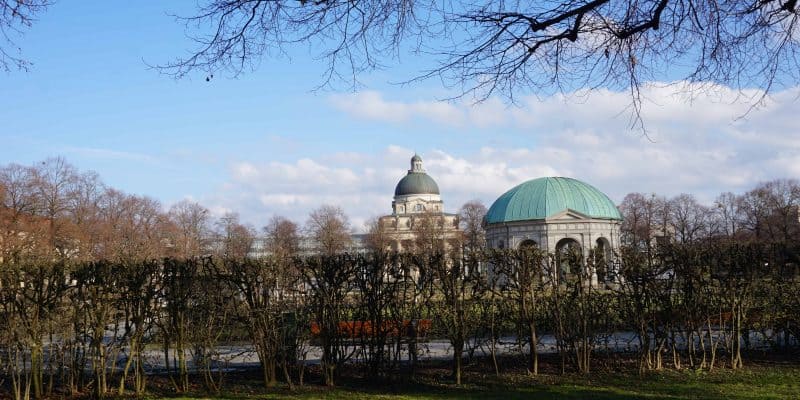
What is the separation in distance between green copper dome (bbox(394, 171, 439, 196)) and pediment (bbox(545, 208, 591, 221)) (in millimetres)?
57700

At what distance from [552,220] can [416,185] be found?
58.8 m

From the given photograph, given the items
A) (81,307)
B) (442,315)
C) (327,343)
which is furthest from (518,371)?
(81,307)

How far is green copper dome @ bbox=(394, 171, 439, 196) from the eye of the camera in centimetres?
11212

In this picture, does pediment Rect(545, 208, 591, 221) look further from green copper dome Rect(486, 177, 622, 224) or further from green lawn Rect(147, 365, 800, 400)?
green lawn Rect(147, 365, 800, 400)

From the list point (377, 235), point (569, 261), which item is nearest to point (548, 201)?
point (377, 235)

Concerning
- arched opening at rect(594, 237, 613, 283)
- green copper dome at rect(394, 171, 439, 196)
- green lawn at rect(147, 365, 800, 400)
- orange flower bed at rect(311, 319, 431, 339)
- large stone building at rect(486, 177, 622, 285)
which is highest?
green copper dome at rect(394, 171, 439, 196)

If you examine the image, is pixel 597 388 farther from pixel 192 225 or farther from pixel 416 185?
pixel 416 185

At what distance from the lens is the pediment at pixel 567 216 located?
54.2m

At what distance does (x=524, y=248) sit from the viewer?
11.4 metres

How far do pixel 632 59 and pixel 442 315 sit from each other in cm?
632

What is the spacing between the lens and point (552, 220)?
177ft

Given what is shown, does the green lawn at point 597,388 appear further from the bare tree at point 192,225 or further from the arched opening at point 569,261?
the bare tree at point 192,225

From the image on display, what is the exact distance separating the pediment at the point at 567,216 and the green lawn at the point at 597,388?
141 feet

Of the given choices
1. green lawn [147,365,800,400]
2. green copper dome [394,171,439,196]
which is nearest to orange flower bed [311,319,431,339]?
green lawn [147,365,800,400]
